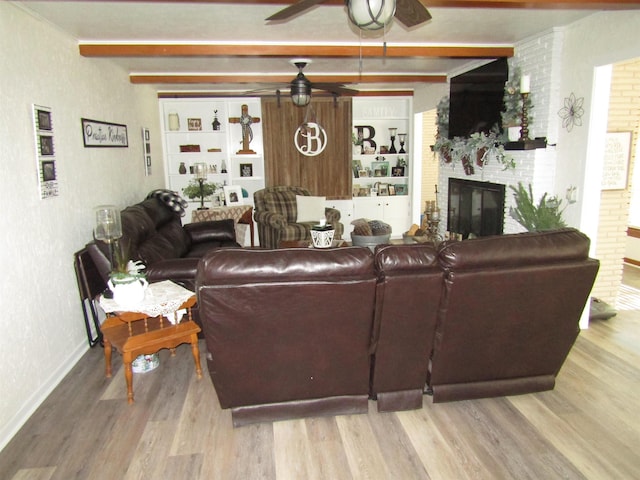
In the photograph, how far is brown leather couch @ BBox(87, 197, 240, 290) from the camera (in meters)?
3.48

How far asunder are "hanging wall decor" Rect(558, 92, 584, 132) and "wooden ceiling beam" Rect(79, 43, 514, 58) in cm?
95

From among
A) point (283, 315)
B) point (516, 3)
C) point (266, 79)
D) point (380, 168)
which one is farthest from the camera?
point (380, 168)

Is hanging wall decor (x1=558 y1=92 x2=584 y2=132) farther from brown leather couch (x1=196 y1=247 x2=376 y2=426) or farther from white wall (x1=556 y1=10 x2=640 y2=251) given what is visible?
brown leather couch (x1=196 y1=247 x2=376 y2=426)

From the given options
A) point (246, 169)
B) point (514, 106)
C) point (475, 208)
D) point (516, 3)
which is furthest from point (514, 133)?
point (246, 169)

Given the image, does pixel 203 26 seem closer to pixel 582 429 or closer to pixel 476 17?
pixel 476 17

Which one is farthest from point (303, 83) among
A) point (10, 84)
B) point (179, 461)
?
point (179, 461)

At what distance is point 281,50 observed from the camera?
14.0 ft

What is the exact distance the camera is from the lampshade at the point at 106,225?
3.29 meters

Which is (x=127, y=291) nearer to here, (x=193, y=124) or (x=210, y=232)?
(x=210, y=232)

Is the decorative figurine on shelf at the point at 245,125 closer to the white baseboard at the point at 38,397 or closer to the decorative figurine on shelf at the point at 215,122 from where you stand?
the decorative figurine on shelf at the point at 215,122

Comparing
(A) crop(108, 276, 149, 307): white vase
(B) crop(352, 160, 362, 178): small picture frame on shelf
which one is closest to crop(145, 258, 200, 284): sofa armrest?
(A) crop(108, 276, 149, 307): white vase

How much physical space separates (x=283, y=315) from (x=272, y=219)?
4.33 metres

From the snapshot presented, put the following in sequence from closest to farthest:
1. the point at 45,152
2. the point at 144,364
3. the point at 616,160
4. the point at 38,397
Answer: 1. the point at 38,397
2. the point at 45,152
3. the point at 144,364
4. the point at 616,160

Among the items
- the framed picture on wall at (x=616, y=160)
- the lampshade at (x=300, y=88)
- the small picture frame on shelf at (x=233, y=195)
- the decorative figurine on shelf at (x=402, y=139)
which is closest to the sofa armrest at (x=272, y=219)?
the small picture frame on shelf at (x=233, y=195)
